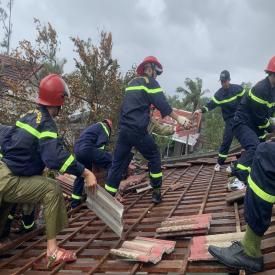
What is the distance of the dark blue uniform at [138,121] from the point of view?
4566 millimetres

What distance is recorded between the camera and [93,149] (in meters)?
5.54

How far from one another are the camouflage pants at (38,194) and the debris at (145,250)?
0.62m

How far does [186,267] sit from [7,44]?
42.0 metres

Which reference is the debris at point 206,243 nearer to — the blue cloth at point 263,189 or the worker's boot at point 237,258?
the worker's boot at point 237,258

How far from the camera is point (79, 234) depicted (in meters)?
3.94

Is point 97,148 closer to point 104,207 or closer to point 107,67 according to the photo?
point 104,207

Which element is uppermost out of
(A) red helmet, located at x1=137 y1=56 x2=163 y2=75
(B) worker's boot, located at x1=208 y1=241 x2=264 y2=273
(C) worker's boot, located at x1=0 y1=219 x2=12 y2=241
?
(A) red helmet, located at x1=137 y1=56 x2=163 y2=75

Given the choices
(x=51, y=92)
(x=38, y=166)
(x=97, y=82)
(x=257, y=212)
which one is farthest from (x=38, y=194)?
(x=97, y=82)

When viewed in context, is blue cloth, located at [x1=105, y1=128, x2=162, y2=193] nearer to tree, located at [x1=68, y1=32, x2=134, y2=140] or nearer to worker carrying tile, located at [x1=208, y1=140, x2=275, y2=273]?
worker carrying tile, located at [x1=208, y1=140, x2=275, y2=273]

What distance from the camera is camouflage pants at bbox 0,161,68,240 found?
129 inches

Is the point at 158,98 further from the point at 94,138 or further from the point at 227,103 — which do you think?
the point at 227,103

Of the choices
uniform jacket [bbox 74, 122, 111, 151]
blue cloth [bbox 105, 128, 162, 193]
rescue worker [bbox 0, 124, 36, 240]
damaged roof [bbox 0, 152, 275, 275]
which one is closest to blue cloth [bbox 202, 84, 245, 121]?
damaged roof [bbox 0, 152, 275, 275]

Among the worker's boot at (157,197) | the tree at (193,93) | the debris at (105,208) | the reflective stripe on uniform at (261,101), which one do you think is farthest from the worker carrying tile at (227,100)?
the tree at (193,93)

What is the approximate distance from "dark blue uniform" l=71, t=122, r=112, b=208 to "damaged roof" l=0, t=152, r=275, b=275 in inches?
22.8
